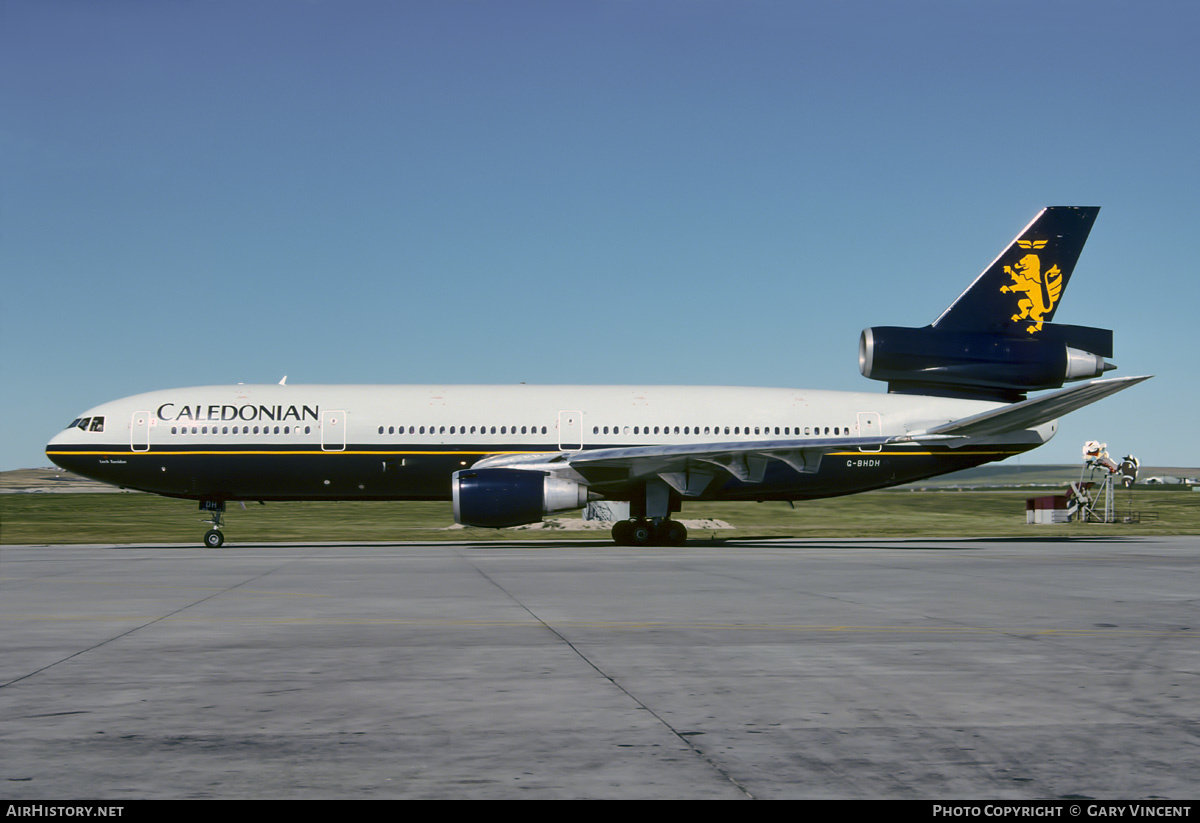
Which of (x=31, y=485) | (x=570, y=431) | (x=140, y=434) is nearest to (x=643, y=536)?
(x=570, y=431)

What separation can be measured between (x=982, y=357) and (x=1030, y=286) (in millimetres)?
2346

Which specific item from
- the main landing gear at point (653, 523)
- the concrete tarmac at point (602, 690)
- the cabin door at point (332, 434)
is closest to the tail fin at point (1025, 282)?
the main landing gear at point (653, 523)

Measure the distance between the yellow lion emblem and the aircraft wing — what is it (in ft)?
11.5

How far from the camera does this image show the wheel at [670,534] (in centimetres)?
2745

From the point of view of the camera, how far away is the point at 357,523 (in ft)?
147

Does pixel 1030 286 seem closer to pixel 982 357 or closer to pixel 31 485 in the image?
pixel 982 357

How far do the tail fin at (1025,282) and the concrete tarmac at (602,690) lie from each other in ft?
50.2

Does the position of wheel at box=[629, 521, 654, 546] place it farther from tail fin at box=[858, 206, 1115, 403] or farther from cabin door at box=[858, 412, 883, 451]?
tail fin at box=[858, 206, 1115, 403]

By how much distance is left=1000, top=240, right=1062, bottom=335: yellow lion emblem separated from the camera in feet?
95.8

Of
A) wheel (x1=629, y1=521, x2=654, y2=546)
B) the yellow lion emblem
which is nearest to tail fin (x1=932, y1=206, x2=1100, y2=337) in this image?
the yellow lion emblem

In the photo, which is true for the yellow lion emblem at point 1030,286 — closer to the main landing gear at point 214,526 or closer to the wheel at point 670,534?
the wheel at point 670,534

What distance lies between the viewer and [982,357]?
2906 cm

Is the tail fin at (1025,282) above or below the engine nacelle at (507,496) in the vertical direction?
above

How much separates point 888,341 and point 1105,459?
19690 millimetres
